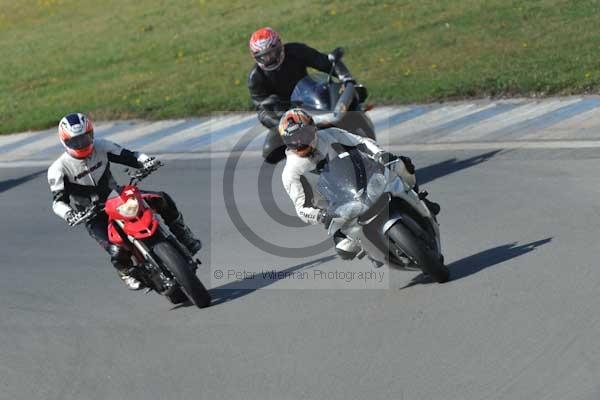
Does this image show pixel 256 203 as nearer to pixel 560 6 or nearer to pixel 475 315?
pixel 475 315

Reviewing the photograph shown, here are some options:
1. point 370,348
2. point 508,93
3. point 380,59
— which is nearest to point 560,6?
point 380,59

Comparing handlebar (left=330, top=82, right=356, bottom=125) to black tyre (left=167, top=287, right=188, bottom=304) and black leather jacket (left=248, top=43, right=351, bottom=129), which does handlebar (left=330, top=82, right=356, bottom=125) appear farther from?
black tyre (left=167, top=287, right=188, bottom=304)

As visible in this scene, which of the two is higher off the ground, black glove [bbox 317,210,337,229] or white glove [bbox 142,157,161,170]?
white glove [bbox 142,157,161,170]

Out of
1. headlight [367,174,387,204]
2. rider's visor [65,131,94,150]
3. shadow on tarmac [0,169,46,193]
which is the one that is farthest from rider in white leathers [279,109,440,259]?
shadow on tarmac [0,169,46,193]

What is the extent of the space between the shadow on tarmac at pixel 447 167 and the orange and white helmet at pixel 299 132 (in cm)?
408

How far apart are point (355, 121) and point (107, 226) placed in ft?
12.0

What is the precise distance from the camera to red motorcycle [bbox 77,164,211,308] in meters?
9.06

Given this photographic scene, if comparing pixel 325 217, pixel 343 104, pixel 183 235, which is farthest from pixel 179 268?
pixel 343 104

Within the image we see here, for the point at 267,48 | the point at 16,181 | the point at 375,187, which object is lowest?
the point at 16,181

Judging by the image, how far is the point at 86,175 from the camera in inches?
389

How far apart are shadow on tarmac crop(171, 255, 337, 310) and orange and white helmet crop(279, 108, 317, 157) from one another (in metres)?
1.60

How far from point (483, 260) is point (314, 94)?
3646mm

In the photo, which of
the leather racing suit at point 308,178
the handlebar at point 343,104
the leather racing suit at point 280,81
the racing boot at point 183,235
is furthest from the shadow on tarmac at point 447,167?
the leather racing suit at point 308,178

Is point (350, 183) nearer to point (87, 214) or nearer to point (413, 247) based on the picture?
point (413, 247)
